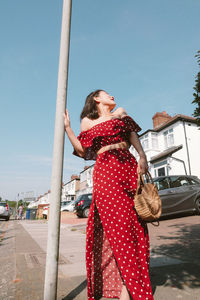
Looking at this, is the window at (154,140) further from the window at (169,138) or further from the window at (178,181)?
the window at (178,181)

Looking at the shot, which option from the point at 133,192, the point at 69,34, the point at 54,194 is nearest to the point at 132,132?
the point at 133,192

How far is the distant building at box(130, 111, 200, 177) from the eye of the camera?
830 inches

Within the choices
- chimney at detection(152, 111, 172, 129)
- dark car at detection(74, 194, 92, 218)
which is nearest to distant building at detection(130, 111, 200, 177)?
chimney at detection(152, 111, 172, 129)

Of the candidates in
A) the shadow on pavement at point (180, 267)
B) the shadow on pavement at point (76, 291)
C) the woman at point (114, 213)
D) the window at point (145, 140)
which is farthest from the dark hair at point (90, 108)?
the window at point (145, 140)

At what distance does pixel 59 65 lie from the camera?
7.61ft

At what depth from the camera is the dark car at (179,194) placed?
8.55 m

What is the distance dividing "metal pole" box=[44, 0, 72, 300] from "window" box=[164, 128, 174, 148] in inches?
862

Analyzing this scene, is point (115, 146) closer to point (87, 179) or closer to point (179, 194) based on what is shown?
point (179, 194)

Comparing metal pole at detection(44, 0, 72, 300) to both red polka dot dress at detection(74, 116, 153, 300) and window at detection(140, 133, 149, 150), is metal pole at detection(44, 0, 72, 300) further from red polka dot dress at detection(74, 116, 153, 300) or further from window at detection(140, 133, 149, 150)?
window at detection(140, 133, 149, 150)

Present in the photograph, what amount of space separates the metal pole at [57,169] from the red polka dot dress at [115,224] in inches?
11.5

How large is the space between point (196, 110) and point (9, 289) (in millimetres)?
3864

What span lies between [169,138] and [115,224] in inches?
901

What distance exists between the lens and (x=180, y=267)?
2.97 meters

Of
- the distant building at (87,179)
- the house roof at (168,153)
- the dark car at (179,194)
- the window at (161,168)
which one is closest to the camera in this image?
the dark car at (179,194)
